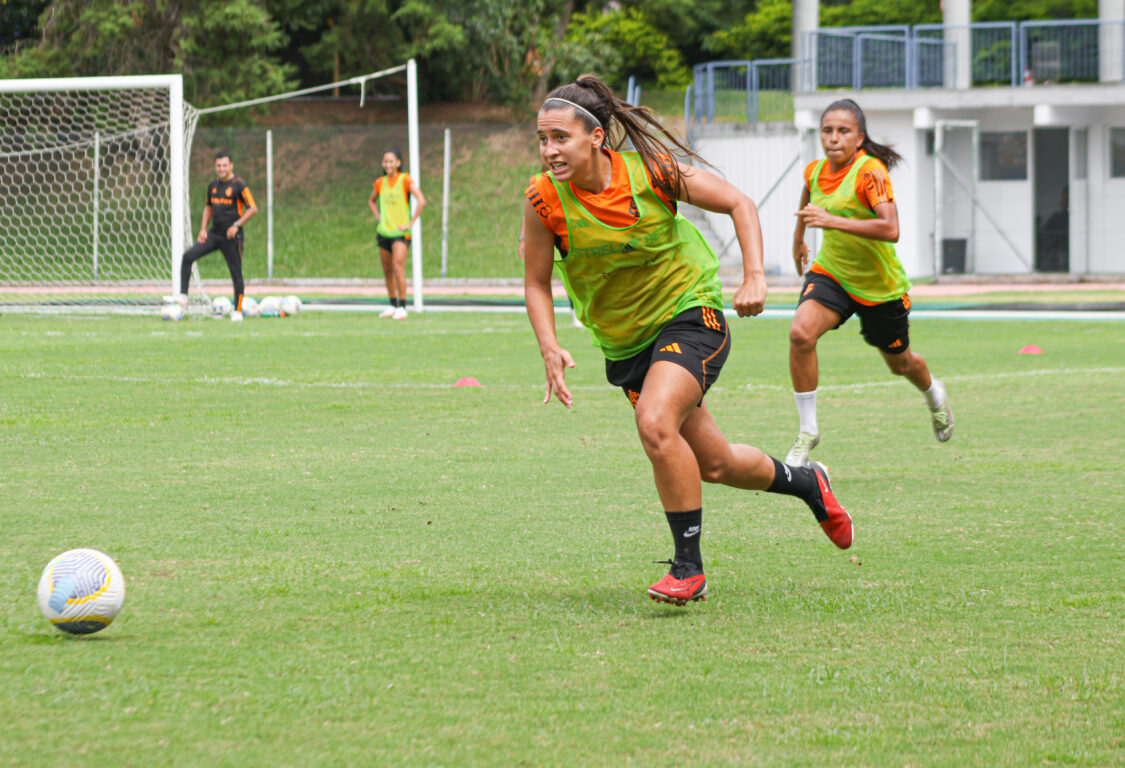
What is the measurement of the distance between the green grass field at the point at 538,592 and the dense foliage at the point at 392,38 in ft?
84.8

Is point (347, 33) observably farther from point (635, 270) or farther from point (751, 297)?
point (751, 297)

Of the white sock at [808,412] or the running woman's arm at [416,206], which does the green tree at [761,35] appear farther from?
the white sock at [808,412]

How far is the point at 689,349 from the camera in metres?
4.87

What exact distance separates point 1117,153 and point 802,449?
24655 mm

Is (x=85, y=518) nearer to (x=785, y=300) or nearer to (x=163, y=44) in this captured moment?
(x=785, y=300)

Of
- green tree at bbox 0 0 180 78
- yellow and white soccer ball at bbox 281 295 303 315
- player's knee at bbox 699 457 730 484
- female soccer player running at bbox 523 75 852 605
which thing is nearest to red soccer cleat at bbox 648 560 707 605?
female soccer player running at bbox 523 75 852 605

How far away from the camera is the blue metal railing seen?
94.0 feet

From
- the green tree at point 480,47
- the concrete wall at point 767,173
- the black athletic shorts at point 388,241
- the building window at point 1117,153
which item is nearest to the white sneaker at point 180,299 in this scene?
the black athletic shorts at point 388,241

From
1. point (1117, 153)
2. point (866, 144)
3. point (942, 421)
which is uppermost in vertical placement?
point (1117, 153)

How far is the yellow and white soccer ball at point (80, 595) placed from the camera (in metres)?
4.08

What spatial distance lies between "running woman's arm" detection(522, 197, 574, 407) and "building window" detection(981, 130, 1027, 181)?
2713cm

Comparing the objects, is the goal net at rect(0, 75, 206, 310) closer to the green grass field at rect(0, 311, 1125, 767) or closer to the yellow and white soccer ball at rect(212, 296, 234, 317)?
the yellow and white soccer ball at rect(212, 296, 234, 317)

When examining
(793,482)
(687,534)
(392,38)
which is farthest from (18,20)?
(687,534)

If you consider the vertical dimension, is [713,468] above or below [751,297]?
below
